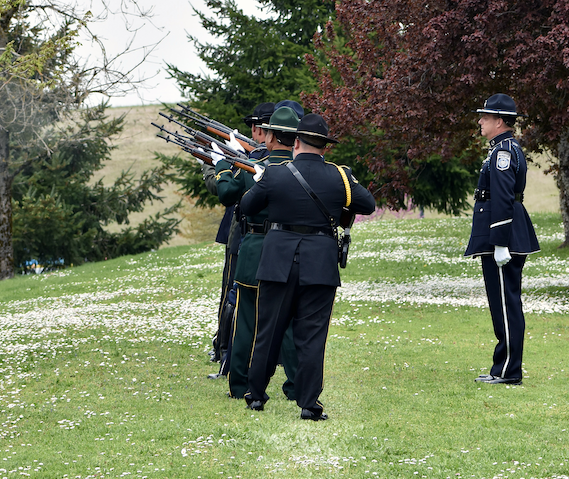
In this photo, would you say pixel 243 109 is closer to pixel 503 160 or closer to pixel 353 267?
pixel 353 267

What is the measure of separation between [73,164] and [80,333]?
23.8m

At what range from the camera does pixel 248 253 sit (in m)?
6.65

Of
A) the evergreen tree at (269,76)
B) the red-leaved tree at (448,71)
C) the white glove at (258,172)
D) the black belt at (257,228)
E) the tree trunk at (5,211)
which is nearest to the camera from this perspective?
the white glove at (258,172)

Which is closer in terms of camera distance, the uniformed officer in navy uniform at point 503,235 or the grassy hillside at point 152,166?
the uniformed officer in navy uniform at point 503,235

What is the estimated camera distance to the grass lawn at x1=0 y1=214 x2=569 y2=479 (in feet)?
16.5

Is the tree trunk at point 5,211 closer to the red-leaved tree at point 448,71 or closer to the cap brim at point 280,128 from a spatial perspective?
the red-leaved tree at point 448,71

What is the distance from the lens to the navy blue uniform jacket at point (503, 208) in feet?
23.1

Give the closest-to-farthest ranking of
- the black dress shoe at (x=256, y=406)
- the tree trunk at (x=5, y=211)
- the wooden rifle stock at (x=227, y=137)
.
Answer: the black dress shoe at (x=256, y=406), the wooden rifle stock at (x=227, y=137), the tree trunk at (x=5, y=211)

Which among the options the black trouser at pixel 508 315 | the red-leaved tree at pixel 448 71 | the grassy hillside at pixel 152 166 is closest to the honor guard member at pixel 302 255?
the black trouser at pixel 508 315

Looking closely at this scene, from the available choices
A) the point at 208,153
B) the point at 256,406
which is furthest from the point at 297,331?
the point at 208,153

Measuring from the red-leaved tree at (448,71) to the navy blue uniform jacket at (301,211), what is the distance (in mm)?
6591

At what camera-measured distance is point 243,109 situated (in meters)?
34.6

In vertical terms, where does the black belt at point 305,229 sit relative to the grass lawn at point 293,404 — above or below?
above

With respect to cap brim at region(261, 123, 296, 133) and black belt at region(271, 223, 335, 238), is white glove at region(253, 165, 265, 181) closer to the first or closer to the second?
cap brim at region(261, 123, 296, 133)
